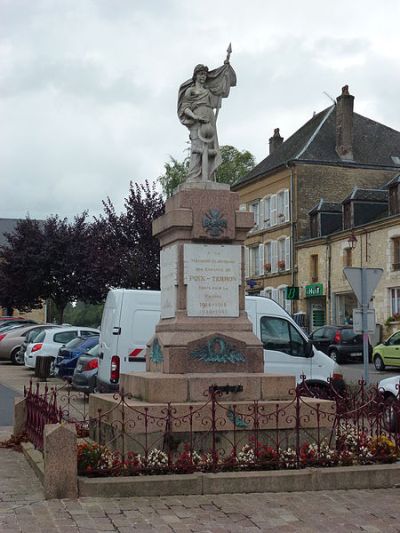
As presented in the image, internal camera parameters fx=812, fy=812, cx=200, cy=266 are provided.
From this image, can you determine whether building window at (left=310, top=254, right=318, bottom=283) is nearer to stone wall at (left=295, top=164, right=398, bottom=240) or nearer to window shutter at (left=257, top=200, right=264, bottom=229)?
stone wall at (left=295, top=164, right=398, bottom=240)

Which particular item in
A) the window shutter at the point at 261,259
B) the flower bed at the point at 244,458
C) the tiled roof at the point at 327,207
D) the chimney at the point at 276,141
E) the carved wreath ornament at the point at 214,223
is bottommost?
the flower bed at the point at 244,458

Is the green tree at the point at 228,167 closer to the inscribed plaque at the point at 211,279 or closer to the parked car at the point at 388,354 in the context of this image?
the parked car at the point at 388,354

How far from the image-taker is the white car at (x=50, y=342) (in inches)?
1046

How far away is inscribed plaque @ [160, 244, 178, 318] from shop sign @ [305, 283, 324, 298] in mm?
33375

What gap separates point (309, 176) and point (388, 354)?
831 inches

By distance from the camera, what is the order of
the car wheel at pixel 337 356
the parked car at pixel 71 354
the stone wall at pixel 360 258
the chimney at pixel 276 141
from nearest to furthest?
the parked car at pixel 71 354 → the car wheel at pixel 337 356 → the stone wall at pixel 360 258 → the chimney at pixel 276 141

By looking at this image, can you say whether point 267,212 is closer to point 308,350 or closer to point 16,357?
point 16,357

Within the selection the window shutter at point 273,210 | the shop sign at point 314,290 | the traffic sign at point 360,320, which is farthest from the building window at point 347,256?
the traffic sign at point 360,320

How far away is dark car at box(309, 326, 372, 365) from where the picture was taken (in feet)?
104

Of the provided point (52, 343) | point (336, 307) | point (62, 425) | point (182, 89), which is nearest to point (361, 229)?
point (336, 307)

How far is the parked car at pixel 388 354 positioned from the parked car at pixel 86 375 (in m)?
12.2

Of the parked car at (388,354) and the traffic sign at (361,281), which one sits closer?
the traffic sign at (361,281)

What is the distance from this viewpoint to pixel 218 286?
9.98m

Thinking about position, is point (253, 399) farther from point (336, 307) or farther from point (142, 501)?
point (336, 307)
